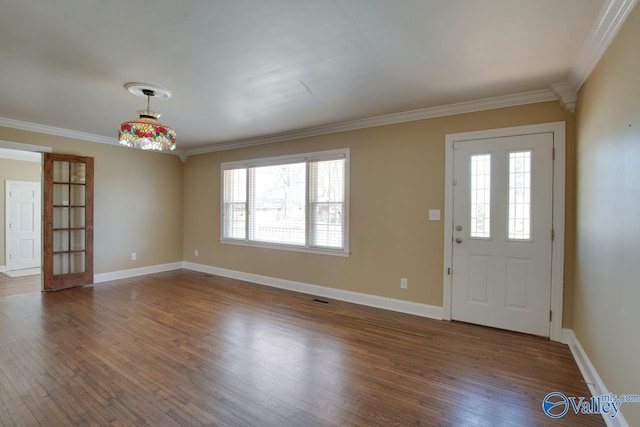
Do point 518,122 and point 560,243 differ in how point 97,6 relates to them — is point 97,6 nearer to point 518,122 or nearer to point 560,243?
point 518,122

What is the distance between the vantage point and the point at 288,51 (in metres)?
2.29

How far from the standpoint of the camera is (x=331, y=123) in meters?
4.30

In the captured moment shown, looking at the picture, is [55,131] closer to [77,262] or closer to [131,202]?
[131,202]

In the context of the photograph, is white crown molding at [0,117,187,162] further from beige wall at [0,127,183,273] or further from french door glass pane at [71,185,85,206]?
french door glass pane at [71,185,85,206]

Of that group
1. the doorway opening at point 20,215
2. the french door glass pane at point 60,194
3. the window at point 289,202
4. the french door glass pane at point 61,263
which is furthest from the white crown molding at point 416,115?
the doorway opening at point 20,215

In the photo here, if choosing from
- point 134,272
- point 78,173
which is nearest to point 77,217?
point 78,173

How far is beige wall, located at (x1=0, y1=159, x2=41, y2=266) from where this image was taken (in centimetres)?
607

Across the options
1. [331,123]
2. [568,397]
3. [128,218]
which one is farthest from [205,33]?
[128,218]

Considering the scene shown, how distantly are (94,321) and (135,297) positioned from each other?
94 cm

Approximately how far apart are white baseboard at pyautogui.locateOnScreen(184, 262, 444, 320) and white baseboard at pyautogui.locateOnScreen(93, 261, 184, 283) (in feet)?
2.69

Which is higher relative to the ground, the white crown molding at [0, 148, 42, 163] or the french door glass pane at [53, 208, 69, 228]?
the white crown molding at [0, 148, 42, 163]

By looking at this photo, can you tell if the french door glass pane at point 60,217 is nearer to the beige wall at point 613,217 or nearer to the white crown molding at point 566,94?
the beige wall at point 613,217

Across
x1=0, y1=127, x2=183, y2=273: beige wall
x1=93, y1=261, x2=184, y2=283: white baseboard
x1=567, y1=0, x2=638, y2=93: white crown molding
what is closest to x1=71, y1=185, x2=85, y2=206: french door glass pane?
x1=0, y1=127, x2=183, y2=273: beige wall

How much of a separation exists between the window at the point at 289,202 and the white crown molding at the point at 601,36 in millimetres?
2557
